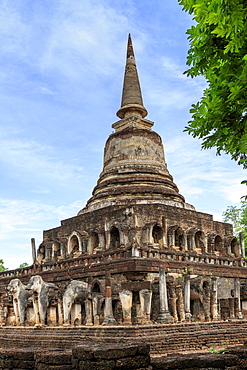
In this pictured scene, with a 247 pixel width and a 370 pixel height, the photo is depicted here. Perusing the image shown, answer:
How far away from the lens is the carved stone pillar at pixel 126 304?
47.2 feet

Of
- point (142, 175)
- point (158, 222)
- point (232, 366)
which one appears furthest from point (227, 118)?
point (142, 175)

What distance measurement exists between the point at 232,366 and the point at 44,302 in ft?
38.0

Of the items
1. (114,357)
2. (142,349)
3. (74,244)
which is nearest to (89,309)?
(74,244)

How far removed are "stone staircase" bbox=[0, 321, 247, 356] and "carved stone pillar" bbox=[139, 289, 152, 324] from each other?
4.96ft

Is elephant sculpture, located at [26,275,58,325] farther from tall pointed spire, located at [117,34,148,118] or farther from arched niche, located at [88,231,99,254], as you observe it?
tall pointed spire, located at [117,34,148,118]

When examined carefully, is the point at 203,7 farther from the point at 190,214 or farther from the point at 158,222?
the point at 190,214

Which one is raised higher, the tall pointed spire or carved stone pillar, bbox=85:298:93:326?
the tall pointed spire

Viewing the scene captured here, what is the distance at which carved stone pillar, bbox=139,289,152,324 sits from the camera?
48.0 ft

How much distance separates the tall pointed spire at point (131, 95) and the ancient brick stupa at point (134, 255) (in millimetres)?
71

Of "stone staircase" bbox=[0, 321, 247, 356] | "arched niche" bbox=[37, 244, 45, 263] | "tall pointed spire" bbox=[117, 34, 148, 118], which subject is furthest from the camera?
"tall pointed spire" bbox=[117, 34, 148, 118]

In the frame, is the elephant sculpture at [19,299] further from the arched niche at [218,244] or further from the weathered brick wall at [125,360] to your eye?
the arched niche at [218,244]

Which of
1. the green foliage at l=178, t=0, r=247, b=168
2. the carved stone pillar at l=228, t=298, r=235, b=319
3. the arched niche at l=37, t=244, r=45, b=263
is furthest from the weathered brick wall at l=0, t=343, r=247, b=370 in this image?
the arched niche at l=37, t=244, r=45, b=263

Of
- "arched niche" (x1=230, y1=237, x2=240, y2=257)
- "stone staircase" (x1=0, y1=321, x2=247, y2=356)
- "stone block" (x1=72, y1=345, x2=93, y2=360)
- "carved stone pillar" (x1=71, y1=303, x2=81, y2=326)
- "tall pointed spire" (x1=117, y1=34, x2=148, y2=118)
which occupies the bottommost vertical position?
"stone staircase" (x1=0, y1=321, x2=247, y2=356)

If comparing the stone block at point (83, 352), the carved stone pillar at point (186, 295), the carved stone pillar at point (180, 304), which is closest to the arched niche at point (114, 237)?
the carved stone pillar at point (186, 295)
